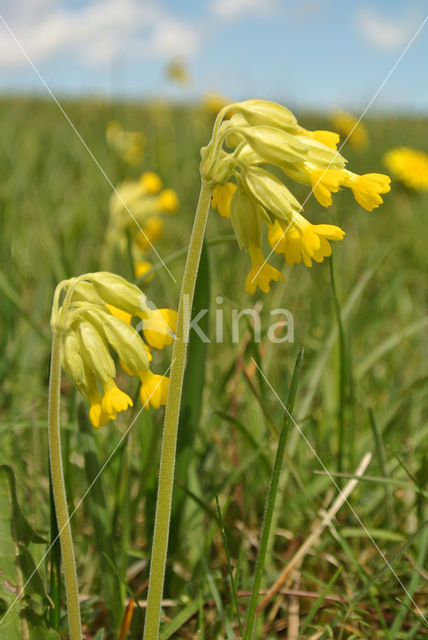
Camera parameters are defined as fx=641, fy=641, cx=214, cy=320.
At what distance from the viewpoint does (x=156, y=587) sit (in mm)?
1012

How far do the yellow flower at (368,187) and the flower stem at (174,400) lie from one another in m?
0.26

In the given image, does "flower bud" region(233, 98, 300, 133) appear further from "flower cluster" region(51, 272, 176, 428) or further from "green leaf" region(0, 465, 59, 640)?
"green leaf" region(0, 465, 59, 640)

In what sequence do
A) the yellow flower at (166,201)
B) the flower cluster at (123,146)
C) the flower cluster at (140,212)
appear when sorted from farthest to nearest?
the flower cluster at (123,146) → the yellow flower at (166,201) → the flower cluster at (140,212)

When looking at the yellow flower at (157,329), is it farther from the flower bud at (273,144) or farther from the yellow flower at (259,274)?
the flower bud at (273,144)

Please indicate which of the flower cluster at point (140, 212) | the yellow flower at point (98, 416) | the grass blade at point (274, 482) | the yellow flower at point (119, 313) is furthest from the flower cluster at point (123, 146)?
the grass blade at point (274, 482)

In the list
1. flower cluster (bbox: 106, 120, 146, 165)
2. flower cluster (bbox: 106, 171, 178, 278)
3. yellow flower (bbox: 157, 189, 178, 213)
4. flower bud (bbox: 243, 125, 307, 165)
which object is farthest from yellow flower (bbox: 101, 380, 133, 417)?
flower cluster (bbox: 106, 120, 146, 165)

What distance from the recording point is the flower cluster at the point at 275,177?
3.23 ft

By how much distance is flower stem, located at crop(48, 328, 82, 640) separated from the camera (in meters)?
1.02

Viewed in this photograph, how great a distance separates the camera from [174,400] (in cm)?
98

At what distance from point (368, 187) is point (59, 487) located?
0.71 metres

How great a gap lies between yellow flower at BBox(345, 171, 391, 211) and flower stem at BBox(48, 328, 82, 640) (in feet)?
1.82

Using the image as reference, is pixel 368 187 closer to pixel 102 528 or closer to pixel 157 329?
pixel 157 329

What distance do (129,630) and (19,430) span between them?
84 centimetres

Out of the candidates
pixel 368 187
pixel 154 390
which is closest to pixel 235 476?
pixel 154 390
